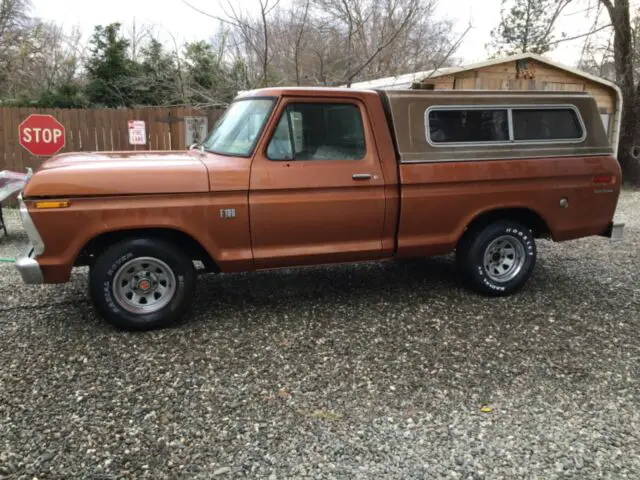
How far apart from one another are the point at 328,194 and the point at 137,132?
25.7 ft

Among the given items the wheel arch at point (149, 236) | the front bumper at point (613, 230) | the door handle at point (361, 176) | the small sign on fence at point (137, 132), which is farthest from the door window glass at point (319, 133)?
the small sign on fence at point (137, 132)

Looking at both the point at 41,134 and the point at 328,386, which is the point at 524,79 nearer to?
the point at 41,134

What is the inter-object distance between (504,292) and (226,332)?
2809 millimetres

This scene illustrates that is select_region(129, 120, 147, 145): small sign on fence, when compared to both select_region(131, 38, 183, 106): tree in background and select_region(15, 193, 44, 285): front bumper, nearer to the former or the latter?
select_region(131, 38, 183, 106): tree in background

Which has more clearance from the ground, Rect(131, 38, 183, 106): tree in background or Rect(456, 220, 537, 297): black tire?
Rect(131, 38, 183, 106): tree in background

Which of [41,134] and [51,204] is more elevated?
[41,134]

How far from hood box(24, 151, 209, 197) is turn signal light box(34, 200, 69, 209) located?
5 centimetres

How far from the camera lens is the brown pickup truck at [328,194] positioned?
4.06 m

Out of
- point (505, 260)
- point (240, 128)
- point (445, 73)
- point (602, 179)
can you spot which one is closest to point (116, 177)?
point (240, 128)

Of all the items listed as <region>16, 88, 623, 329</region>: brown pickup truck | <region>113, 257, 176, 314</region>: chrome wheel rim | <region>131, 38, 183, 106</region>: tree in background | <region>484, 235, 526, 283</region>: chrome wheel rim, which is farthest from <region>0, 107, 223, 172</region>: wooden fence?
<region>484, 235, 526, 283</region>: chrome wheel rim

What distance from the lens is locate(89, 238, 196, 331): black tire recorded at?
4145mm

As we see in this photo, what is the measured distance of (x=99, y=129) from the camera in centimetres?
1116

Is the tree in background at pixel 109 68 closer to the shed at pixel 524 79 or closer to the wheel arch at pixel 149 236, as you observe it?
the shed at pixel 524 79

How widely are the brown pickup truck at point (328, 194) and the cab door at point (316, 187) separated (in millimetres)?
12
